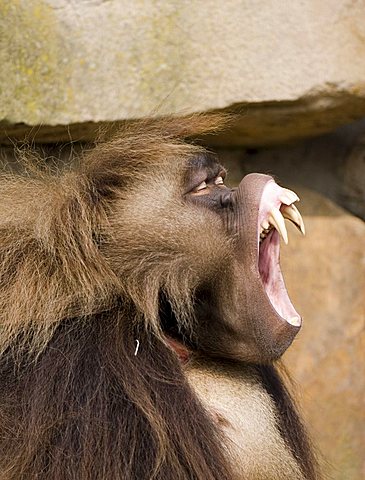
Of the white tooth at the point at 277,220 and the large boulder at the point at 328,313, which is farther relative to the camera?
the large boulder at the point at 328,313

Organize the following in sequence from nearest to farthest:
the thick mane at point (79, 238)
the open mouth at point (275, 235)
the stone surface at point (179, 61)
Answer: the thick mane at point (79, 238)
the open mouth at point (275, 235)
the stone surface at point (179, 61)

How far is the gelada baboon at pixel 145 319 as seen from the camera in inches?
83.7

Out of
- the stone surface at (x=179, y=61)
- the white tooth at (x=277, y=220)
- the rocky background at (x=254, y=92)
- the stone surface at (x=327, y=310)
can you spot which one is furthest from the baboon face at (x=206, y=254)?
the stone surface at (x=327, y=310)

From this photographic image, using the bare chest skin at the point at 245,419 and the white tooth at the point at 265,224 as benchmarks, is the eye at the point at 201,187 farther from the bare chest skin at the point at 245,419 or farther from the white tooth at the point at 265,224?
the bare chest skin at the point at 245,419

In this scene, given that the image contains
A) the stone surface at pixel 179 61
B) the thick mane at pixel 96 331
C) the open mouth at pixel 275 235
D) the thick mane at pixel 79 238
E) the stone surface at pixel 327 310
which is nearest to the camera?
the thick mane at pixel 96 331

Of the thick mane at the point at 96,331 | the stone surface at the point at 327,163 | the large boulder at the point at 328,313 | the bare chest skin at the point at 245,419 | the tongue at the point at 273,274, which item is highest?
the thick mane at the point at 96,331

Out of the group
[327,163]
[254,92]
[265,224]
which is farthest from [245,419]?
[327,163]

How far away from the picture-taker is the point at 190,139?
2.69 metres

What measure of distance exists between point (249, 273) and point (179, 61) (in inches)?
38.7

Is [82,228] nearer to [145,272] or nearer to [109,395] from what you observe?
[145,272]

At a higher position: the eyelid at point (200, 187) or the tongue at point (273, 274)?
the eyelid at point (200, 187)

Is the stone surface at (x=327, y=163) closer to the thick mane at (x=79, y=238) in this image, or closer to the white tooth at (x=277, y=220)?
the thick mane at (x=79, y=238)

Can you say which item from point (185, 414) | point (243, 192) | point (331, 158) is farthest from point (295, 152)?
point (185, 414)

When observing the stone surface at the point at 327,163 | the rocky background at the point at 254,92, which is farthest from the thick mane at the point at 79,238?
the stone surface at the point at 327,163
